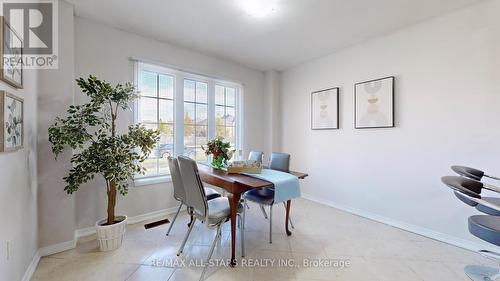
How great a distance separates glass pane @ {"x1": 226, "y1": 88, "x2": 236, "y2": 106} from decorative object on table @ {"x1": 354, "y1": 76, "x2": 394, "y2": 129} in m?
2.08

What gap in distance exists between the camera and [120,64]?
2678mm

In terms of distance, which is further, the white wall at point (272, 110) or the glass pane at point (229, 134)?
the white wall at point (272, 110)

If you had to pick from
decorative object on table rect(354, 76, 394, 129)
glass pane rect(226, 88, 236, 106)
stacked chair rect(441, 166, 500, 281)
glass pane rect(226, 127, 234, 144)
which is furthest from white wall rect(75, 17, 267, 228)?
stacked chair rect(441, 166, 500, 281)

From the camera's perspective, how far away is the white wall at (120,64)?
2.42 metres

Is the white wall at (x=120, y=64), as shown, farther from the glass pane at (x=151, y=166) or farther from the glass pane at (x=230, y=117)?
the glass pane at (x=230, y=117)

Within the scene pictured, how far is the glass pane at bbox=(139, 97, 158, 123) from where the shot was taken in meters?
2.92

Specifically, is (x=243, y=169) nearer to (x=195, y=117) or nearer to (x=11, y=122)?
(x=195, y=117)

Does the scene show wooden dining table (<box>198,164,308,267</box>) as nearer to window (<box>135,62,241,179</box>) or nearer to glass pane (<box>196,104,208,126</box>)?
window (<box>135,62,241,179</box>)

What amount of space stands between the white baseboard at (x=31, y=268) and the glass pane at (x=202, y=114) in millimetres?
2324

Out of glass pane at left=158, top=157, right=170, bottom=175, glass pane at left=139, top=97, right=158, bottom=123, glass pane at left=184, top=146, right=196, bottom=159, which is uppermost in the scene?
glass pane at left=139, top=97, right=158, bottom=123

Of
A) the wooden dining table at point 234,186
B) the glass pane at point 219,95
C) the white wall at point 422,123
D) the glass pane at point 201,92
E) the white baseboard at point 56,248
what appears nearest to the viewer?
the wooden dining table at point 234,186

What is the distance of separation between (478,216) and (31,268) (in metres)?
3.51

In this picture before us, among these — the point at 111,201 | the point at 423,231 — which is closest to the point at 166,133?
the point at 111,201

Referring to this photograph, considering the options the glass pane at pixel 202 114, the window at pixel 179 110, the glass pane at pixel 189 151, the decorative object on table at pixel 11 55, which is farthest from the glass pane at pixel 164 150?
the decorative object on table at pixel 11 55
